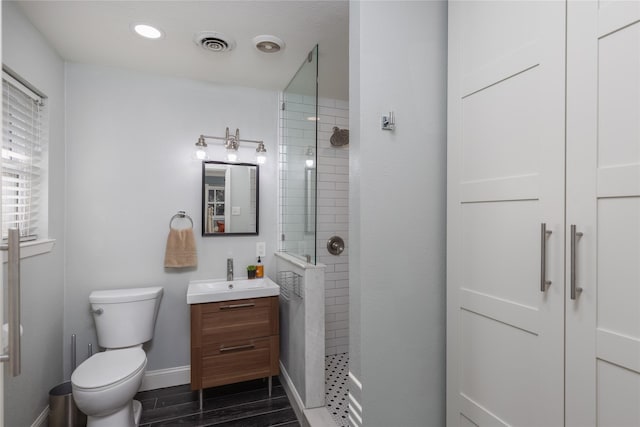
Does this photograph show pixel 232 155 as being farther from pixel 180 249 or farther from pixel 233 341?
pixel 233 341

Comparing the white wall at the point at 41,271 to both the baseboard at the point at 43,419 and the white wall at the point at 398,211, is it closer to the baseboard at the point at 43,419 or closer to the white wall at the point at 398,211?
the baseboard at the point at 43,419

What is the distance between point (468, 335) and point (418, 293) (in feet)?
0.77

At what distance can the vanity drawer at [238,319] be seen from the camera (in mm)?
2293

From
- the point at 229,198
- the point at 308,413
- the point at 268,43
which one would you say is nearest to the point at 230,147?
the point at 229,198

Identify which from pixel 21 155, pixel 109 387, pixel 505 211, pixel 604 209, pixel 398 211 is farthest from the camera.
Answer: pixel 21 155

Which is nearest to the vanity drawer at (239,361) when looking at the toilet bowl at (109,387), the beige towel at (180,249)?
the toilet bowl at (109,387)

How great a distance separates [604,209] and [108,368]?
247 centimetres

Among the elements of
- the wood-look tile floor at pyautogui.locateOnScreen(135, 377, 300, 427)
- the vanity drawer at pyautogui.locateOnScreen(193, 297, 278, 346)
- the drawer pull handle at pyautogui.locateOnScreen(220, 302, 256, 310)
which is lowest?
the wood-look tile floor at pyautogui.locateOnScreen(135, 377, 300, 427)

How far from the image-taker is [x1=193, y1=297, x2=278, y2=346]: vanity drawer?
7.52 ft

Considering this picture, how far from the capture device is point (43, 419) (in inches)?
80.0

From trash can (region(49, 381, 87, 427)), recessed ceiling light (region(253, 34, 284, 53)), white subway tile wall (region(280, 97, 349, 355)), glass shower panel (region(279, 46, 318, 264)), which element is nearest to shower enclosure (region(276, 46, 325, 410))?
glass shower panel (region(279, 46, 318, 264))

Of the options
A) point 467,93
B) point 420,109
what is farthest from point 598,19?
point 420,109

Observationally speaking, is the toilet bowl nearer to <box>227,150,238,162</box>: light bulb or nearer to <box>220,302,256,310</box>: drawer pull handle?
<box>220,302,256,310</box>: drawer pull handle

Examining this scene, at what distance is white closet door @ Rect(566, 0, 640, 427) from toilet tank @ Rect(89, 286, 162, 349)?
8.01 ft
